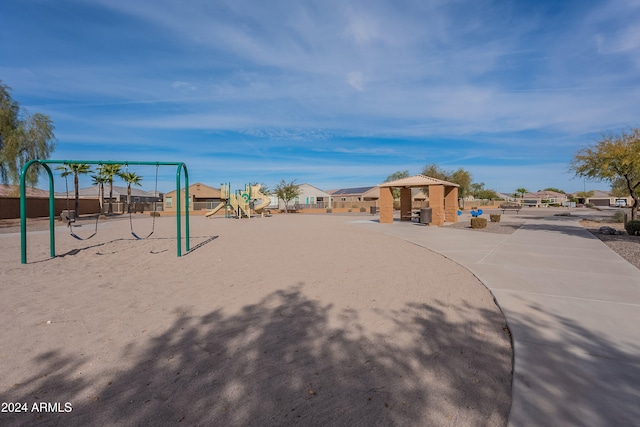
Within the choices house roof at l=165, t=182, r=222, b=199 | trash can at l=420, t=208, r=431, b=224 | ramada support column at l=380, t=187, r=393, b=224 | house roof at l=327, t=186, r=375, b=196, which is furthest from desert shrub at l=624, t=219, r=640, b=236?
house roof at l=327, t=186, r=375, b=196

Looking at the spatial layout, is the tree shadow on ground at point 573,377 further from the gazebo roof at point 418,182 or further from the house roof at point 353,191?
the house roof at point 353,191

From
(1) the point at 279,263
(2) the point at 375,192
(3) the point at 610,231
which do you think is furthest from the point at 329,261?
(2) the point at 375,192

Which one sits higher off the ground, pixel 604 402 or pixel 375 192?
pixel 375 192

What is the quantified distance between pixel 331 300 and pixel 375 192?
2319 inches

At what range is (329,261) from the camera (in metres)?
8.48

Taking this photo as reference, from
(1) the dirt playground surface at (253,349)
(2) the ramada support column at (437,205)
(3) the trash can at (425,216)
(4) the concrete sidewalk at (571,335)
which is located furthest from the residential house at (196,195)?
(4) the concrete sidewalk at (571,335)

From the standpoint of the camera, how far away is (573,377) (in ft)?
9.50

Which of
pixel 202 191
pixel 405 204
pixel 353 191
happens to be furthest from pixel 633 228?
pixel 353 191

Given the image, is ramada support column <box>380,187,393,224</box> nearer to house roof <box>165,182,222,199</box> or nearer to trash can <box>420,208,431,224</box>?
trash can <box>420,208,431,224</box>

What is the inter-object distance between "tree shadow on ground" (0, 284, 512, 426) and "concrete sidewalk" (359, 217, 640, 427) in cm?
25

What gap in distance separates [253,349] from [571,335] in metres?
3.59

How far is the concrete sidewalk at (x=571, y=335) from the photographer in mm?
2496

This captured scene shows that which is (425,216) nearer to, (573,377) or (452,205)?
(452,205)

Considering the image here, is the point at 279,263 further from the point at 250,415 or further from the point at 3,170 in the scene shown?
the point at 3,170
